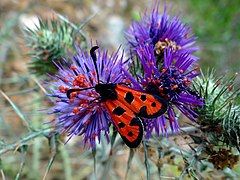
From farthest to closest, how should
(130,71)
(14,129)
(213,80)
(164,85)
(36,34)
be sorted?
(14,129) < (36,34) < (213,80) < (130,71) < (164,85)

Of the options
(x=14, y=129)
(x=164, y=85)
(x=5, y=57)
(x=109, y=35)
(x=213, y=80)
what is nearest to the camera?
(x=164, y=85)

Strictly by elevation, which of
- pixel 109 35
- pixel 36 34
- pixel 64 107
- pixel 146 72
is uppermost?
pixel 109 35

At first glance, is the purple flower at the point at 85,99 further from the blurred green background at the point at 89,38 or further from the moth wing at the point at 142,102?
the blurred green background at the point at 89,38

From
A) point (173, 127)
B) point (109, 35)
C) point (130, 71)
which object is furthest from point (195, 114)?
point (109, 35)

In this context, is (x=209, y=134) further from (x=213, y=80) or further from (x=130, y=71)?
(x=130, y=71)

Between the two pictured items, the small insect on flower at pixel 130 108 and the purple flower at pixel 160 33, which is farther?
the purple flower at pixel 160 33

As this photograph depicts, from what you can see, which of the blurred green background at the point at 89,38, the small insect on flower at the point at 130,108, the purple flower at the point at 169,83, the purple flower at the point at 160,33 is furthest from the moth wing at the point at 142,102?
the blurred green background at the point at 89,38
